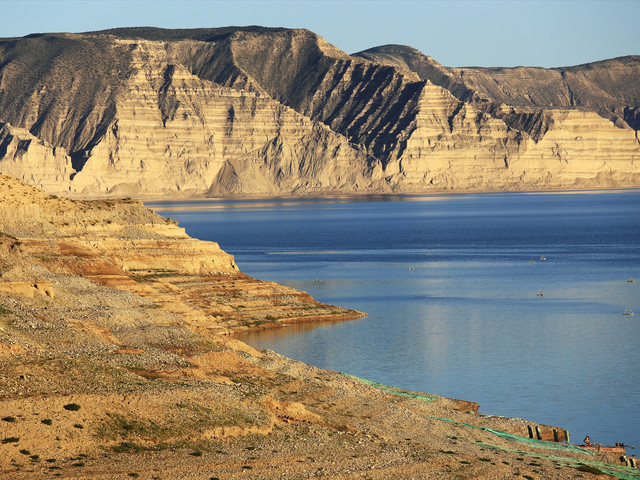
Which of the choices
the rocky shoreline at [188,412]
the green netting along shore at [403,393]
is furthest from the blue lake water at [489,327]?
the rocky shoreline at [188,412]

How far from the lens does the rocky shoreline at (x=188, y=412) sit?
3506cm

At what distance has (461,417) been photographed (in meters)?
51.6

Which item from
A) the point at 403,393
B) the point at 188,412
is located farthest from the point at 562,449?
the point at 188,412

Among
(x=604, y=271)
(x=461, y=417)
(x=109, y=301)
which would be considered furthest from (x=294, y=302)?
(x=604, y=271)

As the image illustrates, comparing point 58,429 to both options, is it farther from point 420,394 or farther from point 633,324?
point 633,324

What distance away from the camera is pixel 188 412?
38.8 meters

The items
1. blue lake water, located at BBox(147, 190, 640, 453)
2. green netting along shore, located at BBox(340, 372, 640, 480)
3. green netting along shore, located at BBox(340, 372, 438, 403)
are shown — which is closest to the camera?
green netting along shore, located at BBox(340, 372, 640, 480)

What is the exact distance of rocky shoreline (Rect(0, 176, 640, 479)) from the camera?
115 ft

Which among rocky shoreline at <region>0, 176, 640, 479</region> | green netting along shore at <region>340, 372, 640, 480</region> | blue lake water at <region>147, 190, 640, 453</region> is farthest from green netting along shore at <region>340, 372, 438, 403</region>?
blue lake water at <region>147, 190, 640, 453</region>

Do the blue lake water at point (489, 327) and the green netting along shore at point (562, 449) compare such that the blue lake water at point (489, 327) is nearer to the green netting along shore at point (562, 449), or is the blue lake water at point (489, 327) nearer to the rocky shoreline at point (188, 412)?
the green netting along shore at point (562, 449)

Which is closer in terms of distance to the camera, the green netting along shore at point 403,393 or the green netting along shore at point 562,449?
the green netting along shore at point 562,449

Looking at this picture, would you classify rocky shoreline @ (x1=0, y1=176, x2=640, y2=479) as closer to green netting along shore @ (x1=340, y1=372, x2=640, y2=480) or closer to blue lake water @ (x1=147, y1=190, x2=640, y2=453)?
green netting along shore @ (x1=340, y1=372, x2=640, y2=480)

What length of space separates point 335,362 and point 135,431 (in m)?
33.1

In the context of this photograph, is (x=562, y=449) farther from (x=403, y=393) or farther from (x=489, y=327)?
(x=489, y=327)
